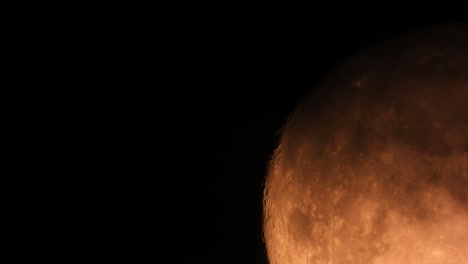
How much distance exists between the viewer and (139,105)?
2.03 m

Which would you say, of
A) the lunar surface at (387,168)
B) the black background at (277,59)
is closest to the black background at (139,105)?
the black background at (277,59)

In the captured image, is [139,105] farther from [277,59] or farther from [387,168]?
[387,168]

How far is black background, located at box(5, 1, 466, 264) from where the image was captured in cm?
189

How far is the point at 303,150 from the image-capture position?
1.37m

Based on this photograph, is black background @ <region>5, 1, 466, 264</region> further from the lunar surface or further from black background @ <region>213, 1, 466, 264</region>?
the lunar surface

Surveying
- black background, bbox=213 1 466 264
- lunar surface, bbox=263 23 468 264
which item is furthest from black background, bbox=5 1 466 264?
lunar surface, bbox=263 23 468 264

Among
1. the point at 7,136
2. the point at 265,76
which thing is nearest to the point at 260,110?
the point at 265,76

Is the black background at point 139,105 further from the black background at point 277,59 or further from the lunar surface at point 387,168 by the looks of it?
the lunar surface at point 387,168

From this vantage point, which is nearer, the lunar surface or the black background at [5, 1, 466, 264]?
→ the lunar surface

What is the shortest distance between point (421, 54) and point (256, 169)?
0.69 meters

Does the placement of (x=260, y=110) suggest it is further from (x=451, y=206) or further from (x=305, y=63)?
(x=451, y=206)

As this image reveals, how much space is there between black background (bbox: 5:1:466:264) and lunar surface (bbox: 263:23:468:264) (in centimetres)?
44

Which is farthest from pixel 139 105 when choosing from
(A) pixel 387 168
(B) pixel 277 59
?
(A) pixel 387 168

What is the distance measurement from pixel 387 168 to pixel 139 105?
1.21 meters
